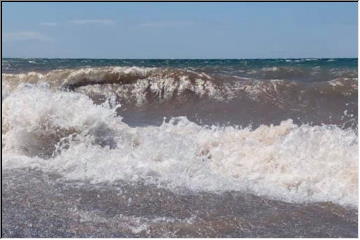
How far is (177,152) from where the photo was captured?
6.16 m

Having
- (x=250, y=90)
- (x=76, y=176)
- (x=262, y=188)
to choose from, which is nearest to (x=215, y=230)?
(x=262, y=188)

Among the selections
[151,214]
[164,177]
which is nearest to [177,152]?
[164,177]

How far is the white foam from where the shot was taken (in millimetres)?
5090

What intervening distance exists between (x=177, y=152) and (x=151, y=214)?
2091mm

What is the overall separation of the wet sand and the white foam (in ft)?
1.05

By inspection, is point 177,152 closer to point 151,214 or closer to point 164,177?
point 164,177

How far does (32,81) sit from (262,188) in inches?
540

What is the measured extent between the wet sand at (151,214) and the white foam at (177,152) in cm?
32

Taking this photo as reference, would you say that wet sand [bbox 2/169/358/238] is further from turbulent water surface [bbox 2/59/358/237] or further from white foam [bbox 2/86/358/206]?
white foam [bbox 2/86/358/206]

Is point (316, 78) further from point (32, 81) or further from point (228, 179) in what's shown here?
point (228, 179)

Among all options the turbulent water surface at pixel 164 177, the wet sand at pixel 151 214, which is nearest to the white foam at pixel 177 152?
the turbulent water surface at pixel 164 177

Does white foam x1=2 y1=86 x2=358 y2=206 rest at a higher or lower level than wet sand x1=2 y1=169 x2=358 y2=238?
higher

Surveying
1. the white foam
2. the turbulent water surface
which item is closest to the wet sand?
the turbulent water surface

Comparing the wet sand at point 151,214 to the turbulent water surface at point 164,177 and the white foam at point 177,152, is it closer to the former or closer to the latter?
the turbulent water surface at point 164,177
